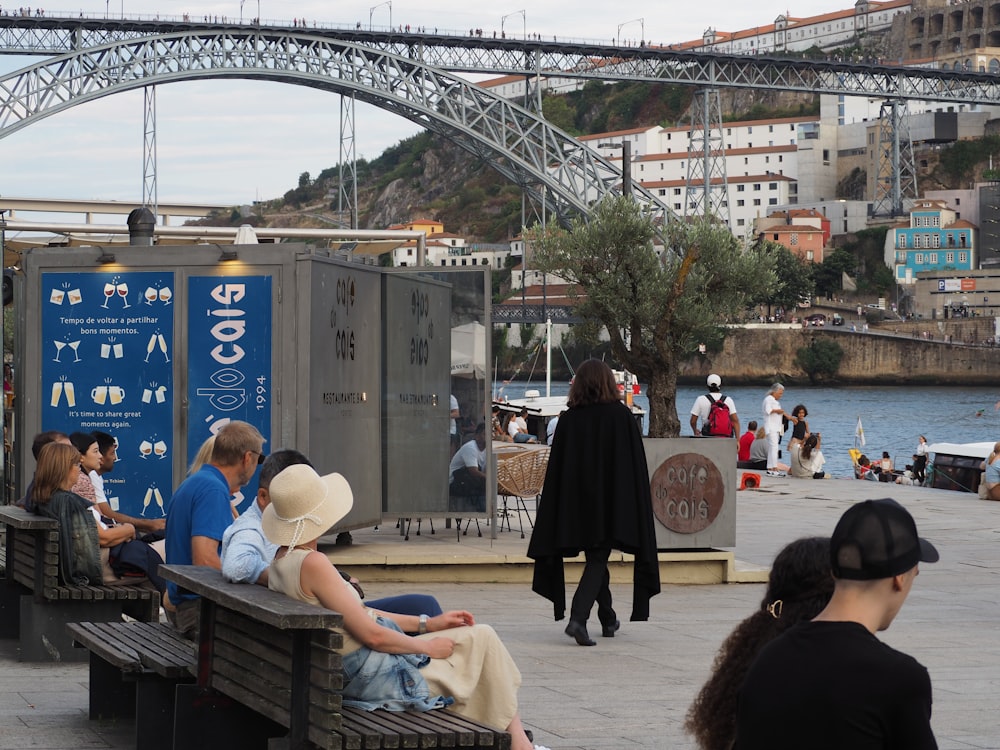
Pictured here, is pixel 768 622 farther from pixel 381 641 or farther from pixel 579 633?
pixel 579 633

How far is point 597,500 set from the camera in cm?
690

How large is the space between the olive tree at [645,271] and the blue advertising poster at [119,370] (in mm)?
14578

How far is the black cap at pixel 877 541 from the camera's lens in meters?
2.28

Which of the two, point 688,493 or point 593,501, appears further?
point 688,493

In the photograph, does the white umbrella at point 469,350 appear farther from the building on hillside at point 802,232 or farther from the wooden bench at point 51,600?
the building on hillside at point 802,232

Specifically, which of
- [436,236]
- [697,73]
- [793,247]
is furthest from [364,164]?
[697,73]

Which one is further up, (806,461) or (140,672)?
(140,672)

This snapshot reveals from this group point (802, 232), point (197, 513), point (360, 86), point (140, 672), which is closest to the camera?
point (140, 672)

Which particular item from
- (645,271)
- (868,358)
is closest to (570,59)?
(868,358)

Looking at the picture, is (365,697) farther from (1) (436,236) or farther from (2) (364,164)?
(2) (364,164)

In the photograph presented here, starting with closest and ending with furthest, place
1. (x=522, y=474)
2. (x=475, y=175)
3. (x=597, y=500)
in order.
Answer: (x=597, y=500) < (x=522, y=474) < (x=475, y=175)

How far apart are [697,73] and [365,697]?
68.4 meters

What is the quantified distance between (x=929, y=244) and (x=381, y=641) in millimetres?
102263

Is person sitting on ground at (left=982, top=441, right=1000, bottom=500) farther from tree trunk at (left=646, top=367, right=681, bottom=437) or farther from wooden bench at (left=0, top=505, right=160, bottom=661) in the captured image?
wooden bench at (left=0, top=505, right=160, bottom=661)
